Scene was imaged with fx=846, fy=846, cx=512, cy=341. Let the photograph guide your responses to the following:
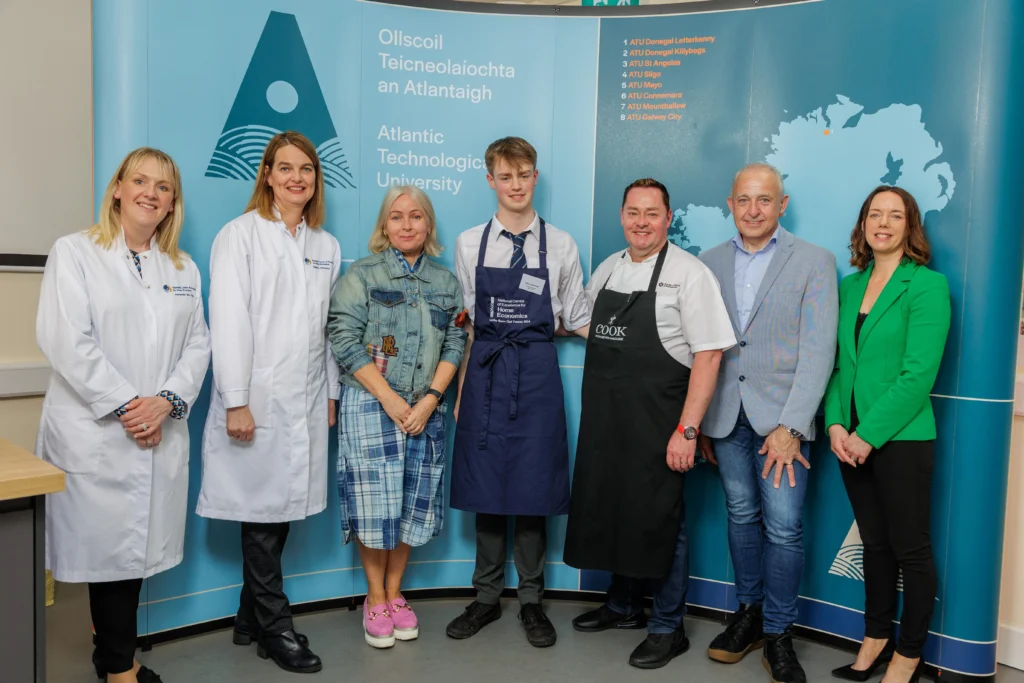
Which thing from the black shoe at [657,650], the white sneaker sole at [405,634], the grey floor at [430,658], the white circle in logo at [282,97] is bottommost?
the grey floor at [430,658]

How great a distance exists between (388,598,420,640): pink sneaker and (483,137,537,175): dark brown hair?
1.68 m

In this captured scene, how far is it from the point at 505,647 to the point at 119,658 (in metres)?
1.30

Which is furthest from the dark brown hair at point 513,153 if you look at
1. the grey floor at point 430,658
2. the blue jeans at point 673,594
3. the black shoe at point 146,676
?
the black shoe at point 146,676

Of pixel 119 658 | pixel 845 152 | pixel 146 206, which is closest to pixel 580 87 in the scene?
pixel 845 152

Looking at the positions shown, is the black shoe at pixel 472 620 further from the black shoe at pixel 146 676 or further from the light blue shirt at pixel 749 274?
the light blue shirt at pixel 749 274

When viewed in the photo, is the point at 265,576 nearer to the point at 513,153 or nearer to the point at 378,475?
the point at 378,475

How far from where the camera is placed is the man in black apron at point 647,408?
9.36ft

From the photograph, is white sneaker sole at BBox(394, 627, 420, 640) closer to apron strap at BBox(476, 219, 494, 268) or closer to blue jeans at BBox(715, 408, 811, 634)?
blue jeans at BBox(715, 408, 811, 634)

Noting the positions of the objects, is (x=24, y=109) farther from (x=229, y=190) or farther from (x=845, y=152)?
(x=845, y=152)

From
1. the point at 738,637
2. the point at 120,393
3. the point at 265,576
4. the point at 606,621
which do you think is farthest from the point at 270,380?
the point at 738,637

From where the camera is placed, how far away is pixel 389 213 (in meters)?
3.05

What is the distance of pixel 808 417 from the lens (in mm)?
2779

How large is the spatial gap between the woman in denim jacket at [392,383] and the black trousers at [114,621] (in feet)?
2.50

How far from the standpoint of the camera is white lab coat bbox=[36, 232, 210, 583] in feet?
7.66
